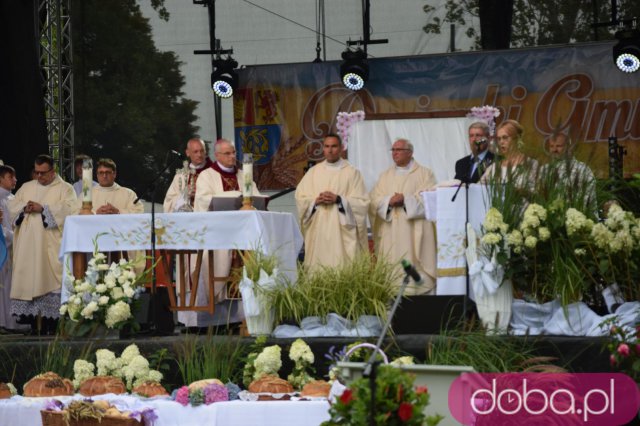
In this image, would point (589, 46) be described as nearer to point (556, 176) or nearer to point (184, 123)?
point (184, 123)

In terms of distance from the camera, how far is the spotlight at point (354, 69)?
14180 mm

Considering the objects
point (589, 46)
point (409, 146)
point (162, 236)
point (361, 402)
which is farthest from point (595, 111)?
point (361, 402)

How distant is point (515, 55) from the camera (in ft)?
46.7

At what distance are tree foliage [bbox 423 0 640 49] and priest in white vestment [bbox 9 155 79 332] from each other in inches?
200

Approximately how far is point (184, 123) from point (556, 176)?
836 centimetres

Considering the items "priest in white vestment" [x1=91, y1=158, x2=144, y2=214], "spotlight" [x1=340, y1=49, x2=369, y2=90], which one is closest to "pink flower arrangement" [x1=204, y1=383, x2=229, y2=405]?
"priest in white vestment" [x1=91, y1=158, x2=144, y2=214]

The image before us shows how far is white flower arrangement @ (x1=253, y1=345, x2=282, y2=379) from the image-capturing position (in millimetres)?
8062

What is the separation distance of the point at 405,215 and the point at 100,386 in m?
4.03

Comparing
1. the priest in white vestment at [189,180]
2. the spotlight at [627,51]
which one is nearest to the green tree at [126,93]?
the priest in white vestment at [189,180]

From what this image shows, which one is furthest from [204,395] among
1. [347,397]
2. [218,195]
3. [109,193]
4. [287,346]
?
[109,193]

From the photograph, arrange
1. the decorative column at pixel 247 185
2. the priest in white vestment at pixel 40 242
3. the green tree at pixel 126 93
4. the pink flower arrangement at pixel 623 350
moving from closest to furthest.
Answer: the pink flower arrangement at pixel 623 350 < the decorative column at pixel 247 185 < the priest in white vestment at pixel 40 242 < the green tree at pixel 126 93

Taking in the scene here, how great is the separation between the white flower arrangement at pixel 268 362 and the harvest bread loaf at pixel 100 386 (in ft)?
2.91

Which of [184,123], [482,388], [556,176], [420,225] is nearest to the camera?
[482,388]

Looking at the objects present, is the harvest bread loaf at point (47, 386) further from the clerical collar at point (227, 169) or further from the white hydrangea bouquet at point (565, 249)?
the clerical collar at point (227, 169)
